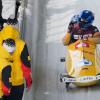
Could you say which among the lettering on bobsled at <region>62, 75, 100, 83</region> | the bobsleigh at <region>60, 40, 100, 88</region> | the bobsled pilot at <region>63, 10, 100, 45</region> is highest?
the bobsled pilot at <region>63, 10, 100, 45</region>

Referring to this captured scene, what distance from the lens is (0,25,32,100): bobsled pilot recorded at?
6.59ft

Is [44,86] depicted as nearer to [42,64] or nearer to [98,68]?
[42,64]

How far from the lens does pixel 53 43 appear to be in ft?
7.55

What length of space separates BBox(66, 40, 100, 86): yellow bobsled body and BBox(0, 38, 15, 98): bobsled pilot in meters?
0.41

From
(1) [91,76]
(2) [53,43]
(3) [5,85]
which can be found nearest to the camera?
(3) [5,85]

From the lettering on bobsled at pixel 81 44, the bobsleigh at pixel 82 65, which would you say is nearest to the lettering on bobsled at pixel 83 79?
the bobsleigh at pixel 82 65

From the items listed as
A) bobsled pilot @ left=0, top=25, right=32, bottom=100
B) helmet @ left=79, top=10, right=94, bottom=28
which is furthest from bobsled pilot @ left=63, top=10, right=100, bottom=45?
bobsled pilot @ left=0, top=25, right=32, bottom=100

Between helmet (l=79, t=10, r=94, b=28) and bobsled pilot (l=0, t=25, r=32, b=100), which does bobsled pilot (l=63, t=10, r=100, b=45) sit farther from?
bobsled pilot (l=0, t=25, r=32, b=100)

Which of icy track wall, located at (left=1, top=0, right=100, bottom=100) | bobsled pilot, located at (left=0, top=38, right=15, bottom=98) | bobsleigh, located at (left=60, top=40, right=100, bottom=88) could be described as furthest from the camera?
icy track wall, located at (left=1, top=0, right=100, bottom=100)

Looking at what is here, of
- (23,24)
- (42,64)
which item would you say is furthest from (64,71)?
(23,24)

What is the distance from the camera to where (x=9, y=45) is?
1984 millimetres

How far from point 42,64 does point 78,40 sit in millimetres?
304

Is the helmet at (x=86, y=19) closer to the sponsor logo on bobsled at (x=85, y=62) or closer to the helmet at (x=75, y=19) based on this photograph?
the helmet at (x=75, y=19)

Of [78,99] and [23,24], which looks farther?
[23,24]
